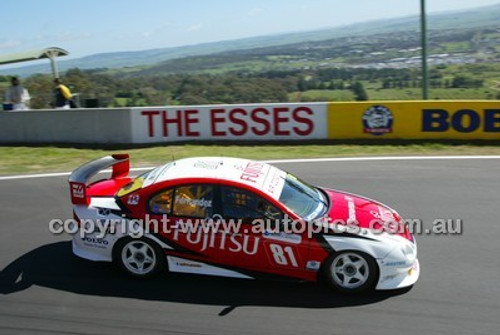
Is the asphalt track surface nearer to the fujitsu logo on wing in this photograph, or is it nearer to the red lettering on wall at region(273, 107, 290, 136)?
the fujitsu logo on wing

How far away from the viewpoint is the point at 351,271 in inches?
235

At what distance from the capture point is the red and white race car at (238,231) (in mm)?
5938

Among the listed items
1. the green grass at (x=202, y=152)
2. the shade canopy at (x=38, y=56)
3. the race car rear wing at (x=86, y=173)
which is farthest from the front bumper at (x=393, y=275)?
the shade canopy at (x=38, y=56)

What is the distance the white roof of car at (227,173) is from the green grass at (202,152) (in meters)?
6.11

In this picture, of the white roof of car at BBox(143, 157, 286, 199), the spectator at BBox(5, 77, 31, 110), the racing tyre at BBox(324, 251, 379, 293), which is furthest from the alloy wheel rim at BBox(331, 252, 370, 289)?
the spectator at BBox(5, 77, 31, 110)

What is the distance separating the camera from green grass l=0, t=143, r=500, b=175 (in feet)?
42.3

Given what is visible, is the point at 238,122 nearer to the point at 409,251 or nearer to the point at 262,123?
the point at 262,123

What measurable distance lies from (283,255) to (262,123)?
28.8 feet

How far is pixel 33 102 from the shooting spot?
1728 centimetres

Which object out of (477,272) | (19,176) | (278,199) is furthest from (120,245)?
(19,176)

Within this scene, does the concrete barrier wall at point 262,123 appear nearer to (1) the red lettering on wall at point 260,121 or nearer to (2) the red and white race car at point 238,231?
(1) the red lettering on wall at point 260,121

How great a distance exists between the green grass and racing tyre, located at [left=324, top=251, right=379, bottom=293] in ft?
23.4

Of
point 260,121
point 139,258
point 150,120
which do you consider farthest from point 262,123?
Result: point 139,258

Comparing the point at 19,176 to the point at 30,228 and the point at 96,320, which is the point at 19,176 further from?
the point at 96,320
